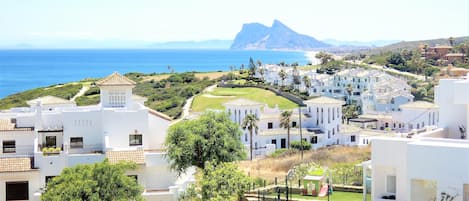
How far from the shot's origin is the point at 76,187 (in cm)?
1984

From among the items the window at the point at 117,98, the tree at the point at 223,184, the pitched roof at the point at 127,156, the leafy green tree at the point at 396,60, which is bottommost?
the tree at the point at 223,184

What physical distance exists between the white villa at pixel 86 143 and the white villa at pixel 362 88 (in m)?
56.9

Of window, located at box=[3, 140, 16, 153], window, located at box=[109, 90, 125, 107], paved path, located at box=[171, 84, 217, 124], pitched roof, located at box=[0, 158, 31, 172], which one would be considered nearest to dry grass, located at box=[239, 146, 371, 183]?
window, located at box=[109, 90, 125, 107]

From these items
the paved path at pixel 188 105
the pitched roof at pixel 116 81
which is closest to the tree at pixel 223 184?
Answer: the pitched roof at pixel 116 81

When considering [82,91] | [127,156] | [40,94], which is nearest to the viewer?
[127,156]

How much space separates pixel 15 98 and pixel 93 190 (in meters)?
65.6

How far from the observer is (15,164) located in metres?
24.0

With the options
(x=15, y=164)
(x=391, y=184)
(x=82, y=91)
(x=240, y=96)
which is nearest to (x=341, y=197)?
(x=391, y=184)

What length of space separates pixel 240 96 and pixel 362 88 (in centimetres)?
2195

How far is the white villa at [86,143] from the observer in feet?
78.6

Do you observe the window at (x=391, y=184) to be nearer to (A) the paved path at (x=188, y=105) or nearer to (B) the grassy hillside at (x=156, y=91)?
(A) the paved path at (x=188, y=105)

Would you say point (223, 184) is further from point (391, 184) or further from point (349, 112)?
point (349, 112)

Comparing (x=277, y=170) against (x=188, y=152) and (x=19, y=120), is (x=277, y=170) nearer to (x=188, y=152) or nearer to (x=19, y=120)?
(x=188, y=152)

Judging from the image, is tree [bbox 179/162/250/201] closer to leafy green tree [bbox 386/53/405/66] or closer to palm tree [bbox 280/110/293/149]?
palm tree [bbox 280/110/293/149]
